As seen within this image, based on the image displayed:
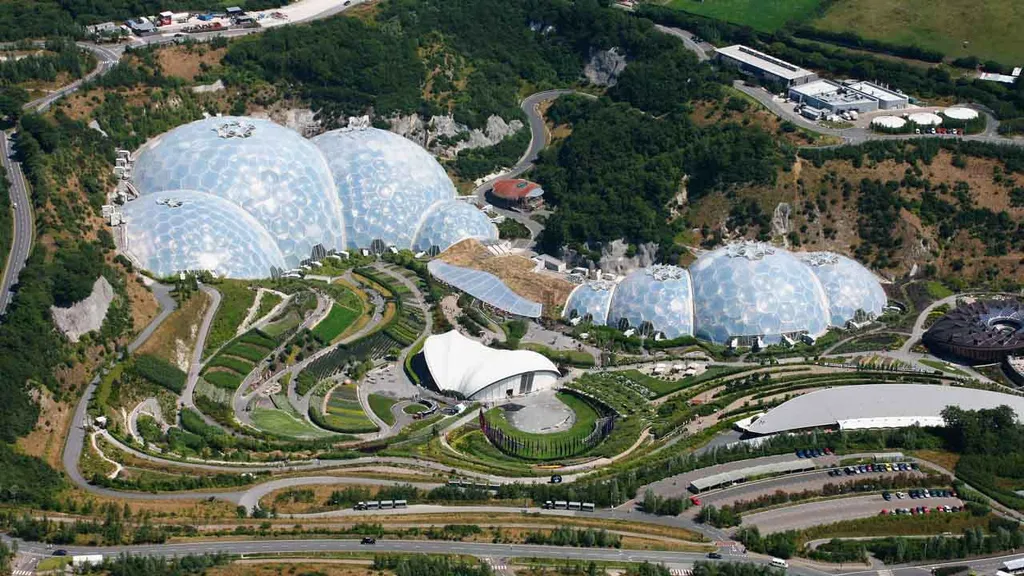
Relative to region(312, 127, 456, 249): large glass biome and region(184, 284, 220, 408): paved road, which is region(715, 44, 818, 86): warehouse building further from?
region(184, 284, 220, 408): paved road

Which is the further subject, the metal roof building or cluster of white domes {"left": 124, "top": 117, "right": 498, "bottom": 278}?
cluster of white domes {"left": 124, "top": 117, "right": 498, "bottom": 278}

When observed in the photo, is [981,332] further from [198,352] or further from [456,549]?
[198,352]

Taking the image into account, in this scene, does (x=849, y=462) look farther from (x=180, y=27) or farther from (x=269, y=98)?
(x=180, y=27)

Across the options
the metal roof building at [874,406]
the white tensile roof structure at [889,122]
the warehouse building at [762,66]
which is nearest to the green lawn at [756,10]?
the warehouse building at [762,66]

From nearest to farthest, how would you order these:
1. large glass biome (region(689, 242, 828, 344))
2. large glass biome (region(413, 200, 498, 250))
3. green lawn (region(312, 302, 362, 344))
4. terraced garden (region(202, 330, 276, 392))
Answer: terraced garden (region(202, 330, 276, 392)), green lawn (region(312, 302, 362, 344)), large glass biome (region(689, 242, 828, 344)), large glass biome (region(413, 200, 498, 250))

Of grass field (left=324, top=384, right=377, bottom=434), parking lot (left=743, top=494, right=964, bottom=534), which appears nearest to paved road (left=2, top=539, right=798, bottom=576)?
parking lot (left=743, top=494, right=964, bottom=534)

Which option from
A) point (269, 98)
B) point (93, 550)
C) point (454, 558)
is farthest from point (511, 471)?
point (269, 98)
